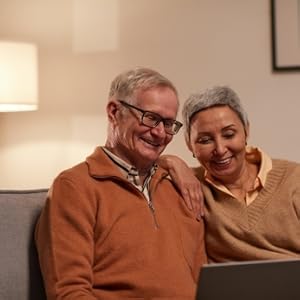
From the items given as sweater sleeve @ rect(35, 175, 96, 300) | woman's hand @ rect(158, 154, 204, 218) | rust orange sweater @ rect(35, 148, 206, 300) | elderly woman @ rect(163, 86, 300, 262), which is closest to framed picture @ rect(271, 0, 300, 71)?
elderly woman @ rect(163, 86, 300, 262)

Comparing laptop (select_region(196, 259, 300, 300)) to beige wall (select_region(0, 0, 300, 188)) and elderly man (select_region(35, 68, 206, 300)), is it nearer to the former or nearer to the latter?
elderly man (select_region(35, 68, 206, 300))

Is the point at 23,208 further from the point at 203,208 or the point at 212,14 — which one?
the point at 212,14

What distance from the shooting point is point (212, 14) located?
94.5 inches

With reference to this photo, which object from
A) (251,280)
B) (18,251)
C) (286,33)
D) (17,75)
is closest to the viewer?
(251,280)

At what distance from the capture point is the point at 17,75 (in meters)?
2.10

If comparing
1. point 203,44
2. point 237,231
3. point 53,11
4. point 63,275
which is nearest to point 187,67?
point 203,44

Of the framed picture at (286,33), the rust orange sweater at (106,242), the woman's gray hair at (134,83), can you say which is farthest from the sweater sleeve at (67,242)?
the framed picture at (286,33)

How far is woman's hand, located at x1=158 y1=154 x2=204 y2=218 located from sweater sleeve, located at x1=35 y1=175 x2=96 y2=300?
0.36m

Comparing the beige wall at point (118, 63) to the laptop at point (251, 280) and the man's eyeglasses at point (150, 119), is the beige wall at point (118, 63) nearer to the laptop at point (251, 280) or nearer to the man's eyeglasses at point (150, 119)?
the man's eyeglasses at point (150, 119)

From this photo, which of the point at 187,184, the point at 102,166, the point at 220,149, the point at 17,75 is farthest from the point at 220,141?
the point at 17,75

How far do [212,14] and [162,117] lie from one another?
986mm

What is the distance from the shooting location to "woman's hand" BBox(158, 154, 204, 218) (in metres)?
1.71

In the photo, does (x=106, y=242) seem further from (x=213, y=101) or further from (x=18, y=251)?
(x=213, y=101)

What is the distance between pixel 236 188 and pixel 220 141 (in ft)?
0.57
